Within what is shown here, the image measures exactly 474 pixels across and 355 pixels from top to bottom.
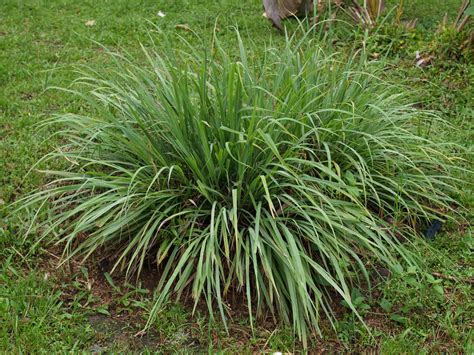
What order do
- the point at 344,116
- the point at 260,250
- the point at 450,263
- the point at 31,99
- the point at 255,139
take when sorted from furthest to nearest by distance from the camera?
1. the point at 31,99
2. the point at 344,116
3. the point at 450,263
4. the point at 255,139
5. the point at 260,250

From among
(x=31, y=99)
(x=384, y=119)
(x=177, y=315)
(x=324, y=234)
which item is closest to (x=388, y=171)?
(x=384, y=119)

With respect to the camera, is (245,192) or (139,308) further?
(245,192)

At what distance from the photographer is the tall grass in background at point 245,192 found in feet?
9.43

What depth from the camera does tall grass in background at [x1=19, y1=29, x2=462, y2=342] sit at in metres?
2.88

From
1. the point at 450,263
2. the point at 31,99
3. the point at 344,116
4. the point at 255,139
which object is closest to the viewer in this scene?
the point at 255,139

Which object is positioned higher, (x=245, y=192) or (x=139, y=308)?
(x=245, y=192)

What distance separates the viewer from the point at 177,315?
2.87 m

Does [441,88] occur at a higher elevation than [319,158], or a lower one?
lower

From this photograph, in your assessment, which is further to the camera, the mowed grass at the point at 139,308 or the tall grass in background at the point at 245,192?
the tall grass in background at the point at 245,192

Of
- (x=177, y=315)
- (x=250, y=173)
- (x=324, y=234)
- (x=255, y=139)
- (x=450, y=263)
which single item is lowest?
(x=450, y=263)

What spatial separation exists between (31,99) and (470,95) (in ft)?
11.8

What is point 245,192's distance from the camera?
122 inches

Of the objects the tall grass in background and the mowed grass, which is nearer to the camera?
the mowed grass

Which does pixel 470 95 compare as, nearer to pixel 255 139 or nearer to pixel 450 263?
pixel 450 263
